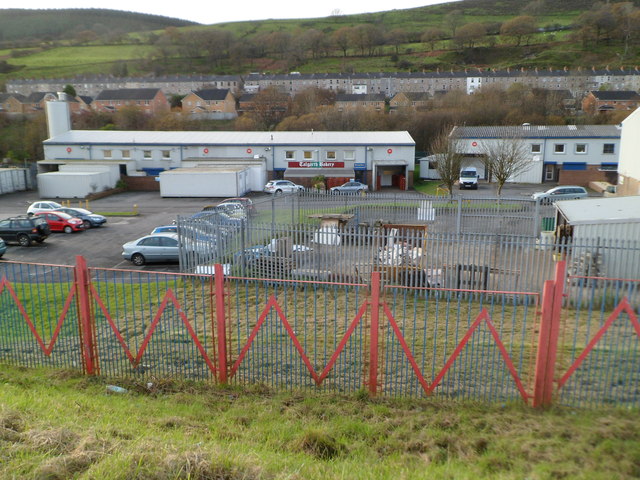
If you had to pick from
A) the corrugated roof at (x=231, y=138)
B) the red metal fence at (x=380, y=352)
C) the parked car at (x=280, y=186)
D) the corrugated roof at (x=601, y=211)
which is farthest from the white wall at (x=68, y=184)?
the corrugated roof at (x=601, y=211)

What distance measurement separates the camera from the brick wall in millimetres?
41347

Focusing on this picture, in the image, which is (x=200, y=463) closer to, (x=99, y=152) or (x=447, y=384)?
(x=447, y=384)

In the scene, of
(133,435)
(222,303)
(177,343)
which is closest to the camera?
(133,435)

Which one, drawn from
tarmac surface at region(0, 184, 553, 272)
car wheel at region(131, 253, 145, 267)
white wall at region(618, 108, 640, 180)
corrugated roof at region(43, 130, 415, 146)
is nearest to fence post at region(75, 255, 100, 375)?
tarmac surface at region(0, 184, 553, 272)

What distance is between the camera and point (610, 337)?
6207 mm

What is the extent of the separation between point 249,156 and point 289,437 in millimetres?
38245

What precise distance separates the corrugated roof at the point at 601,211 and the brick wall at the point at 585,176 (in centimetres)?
2817

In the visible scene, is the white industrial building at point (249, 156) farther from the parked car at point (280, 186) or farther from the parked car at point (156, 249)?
the parked car at point (156, 249)

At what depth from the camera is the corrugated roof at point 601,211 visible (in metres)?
12.3

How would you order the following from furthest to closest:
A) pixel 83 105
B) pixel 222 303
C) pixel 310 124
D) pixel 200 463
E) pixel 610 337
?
pixel 83 105
pixel 310 124
pixel 222 303
pixel 610 337
pixel 200 463

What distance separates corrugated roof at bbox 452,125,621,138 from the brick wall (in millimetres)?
2808

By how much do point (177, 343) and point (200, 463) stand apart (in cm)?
405

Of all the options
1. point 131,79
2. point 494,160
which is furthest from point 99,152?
point 131,79

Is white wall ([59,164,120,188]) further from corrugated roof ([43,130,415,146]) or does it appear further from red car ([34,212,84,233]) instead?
red car ([34,212,84,233])
